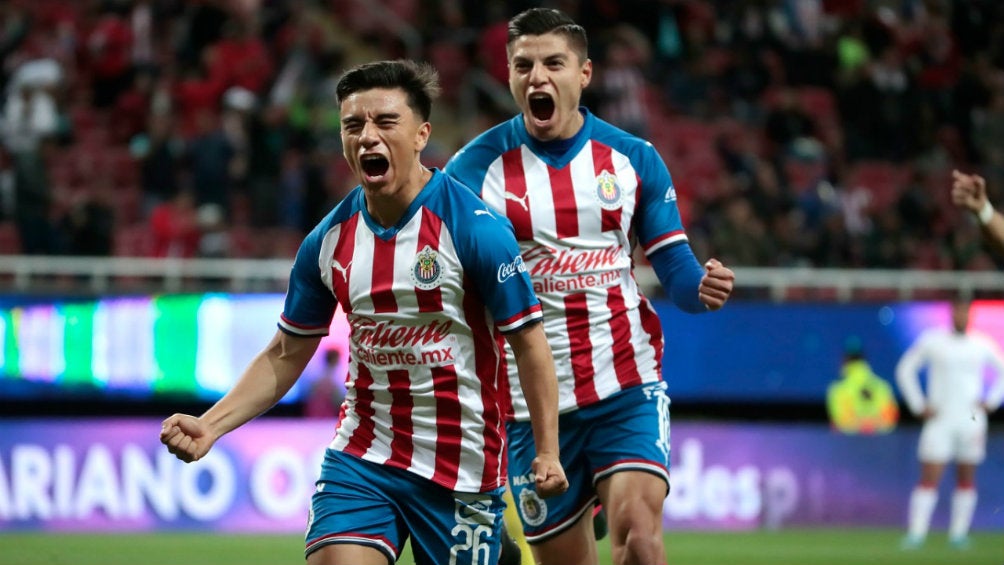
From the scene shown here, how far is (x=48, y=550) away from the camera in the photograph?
1287 centimetres

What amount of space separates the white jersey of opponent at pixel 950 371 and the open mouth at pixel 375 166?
434 inches

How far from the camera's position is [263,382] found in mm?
5535

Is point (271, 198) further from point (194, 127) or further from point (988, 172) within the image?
point (988, 172)

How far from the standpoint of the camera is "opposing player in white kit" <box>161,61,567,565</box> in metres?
5.17

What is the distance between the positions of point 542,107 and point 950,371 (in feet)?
32.7

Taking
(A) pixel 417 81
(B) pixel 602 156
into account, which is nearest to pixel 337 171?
(B) pixel 602 156

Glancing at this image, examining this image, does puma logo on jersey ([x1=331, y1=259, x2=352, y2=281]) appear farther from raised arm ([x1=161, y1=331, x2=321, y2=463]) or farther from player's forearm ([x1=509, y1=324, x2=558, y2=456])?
player's forearm ([x1=509, y1=324, x2=558, y2=456])

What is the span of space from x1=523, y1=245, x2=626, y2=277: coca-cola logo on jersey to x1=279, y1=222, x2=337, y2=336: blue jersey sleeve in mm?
1135

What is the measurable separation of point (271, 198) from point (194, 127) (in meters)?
1.38

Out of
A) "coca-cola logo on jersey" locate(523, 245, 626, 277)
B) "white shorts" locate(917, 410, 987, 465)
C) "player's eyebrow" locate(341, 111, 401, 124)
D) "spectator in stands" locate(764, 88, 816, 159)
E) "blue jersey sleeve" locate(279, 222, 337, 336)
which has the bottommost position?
"white shorts" locate(917, 410, 987, 465)

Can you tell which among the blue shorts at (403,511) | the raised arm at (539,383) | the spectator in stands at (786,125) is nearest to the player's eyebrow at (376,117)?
the raised arm at (539,383)

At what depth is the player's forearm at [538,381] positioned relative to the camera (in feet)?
16.8

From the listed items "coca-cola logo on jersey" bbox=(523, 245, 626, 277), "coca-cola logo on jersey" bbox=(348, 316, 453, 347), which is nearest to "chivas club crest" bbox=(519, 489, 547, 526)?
"coca-cola logo on jersey" bbox=(523, 245, 626, 277)

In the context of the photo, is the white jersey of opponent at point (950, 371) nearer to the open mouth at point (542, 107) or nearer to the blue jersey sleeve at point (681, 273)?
the blue jersey sleeve at point (681, 273)
